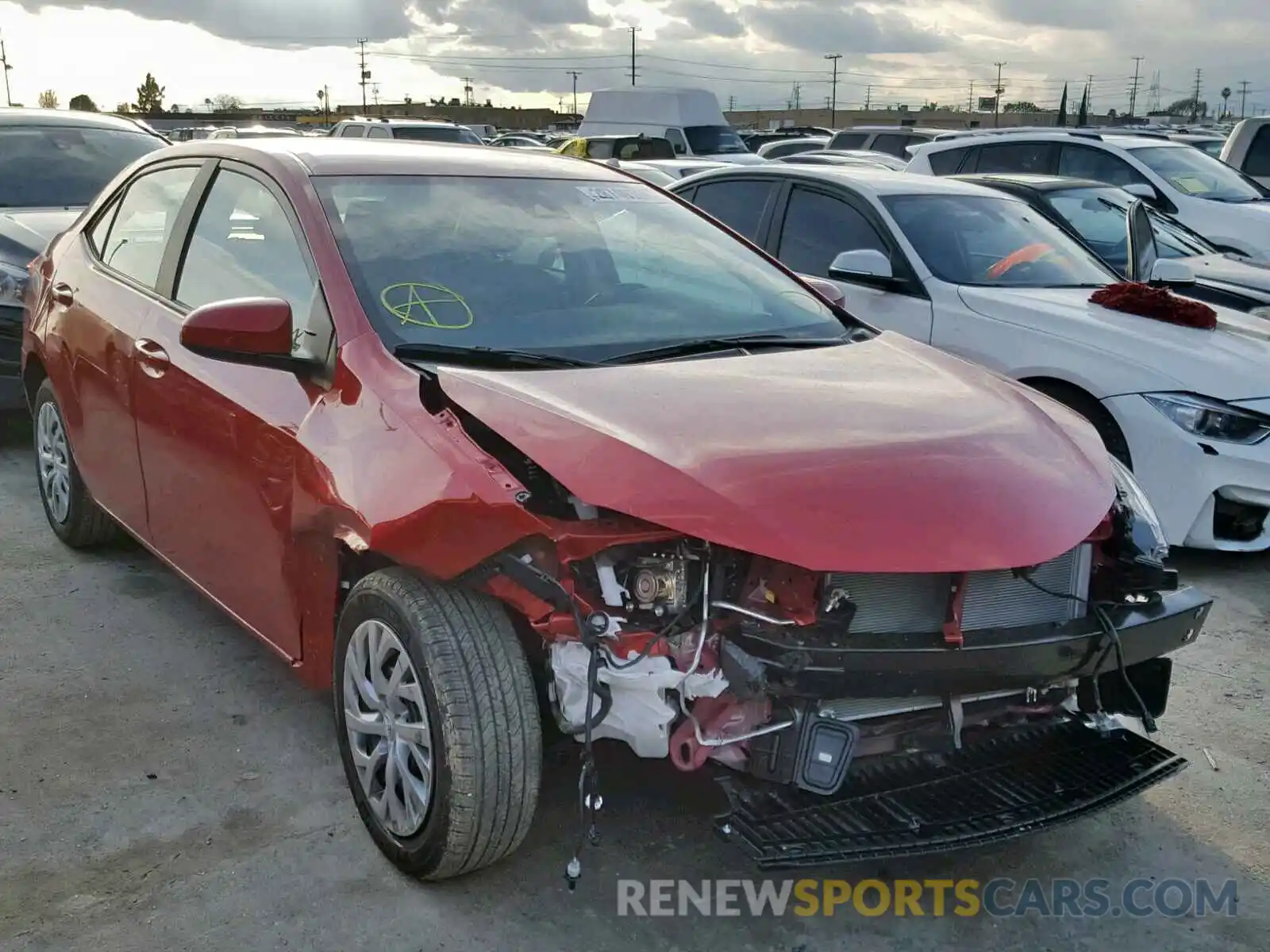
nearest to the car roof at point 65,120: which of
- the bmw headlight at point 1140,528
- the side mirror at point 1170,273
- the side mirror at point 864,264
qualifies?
the side mirror at point 864,264

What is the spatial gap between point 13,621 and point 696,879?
2.79 meters

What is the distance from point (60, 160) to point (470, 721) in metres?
6.51

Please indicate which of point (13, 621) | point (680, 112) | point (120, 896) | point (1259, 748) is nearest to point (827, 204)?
point (1259, 748)

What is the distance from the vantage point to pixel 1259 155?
486 inches

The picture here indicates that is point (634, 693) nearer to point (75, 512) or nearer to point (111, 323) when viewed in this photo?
point (111, 323)

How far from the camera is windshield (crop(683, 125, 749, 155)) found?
21281 mm

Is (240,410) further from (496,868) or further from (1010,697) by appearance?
(1010,697)

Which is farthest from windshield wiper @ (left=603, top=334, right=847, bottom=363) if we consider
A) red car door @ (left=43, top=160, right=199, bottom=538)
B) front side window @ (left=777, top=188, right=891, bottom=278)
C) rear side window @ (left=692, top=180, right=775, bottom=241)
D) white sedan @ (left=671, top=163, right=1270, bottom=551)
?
rear side window @ (left=692, top=180, right=775, bottom=241)

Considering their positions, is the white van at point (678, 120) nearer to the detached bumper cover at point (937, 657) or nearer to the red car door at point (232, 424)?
the red car door at point (232, 424)

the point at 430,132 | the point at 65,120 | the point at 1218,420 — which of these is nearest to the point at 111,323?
the point at 1218,420

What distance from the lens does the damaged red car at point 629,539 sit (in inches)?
101

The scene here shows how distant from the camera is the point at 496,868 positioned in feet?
9.57

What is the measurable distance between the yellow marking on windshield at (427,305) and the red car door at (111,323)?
1.14 metres

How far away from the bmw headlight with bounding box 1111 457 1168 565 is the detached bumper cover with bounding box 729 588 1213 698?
22cm
